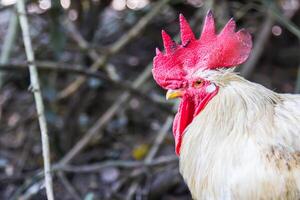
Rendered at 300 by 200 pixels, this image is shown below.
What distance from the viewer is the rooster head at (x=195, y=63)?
9.25 feet

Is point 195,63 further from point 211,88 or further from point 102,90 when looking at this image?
point 102,90

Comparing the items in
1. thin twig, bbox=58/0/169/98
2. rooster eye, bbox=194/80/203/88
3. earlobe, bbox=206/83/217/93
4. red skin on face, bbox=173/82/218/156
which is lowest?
red skin on face, bbox=173/82/218/156

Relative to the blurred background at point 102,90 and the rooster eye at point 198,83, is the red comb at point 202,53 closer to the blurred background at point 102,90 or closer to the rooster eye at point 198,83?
the rooster eye at point 198,83

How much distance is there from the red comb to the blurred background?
148 cm

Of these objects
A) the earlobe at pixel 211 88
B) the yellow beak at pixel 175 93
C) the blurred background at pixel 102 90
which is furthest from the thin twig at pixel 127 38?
the earlobe at pixel 211 88

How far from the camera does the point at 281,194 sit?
2.49 metres

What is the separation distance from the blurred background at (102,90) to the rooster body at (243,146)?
5.44ft

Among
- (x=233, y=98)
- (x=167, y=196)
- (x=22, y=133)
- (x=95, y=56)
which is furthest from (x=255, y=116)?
(x=22, y=133)

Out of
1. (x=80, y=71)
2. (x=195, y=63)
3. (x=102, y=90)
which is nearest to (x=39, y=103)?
(x=195, y=63)

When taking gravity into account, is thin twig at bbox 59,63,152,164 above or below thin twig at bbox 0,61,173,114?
below

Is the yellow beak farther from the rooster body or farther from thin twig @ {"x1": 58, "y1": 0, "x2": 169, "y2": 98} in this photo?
thin twig @ {"x1": 58, "y1": 0, "x2": 169, "y2": 98}

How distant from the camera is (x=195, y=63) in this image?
9.43 feet

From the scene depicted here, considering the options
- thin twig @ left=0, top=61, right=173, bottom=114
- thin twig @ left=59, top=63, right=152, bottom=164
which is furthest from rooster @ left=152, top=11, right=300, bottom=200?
thin twig @ left=59, top=63, right=152, bottom=164

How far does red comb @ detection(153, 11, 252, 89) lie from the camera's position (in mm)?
2828
